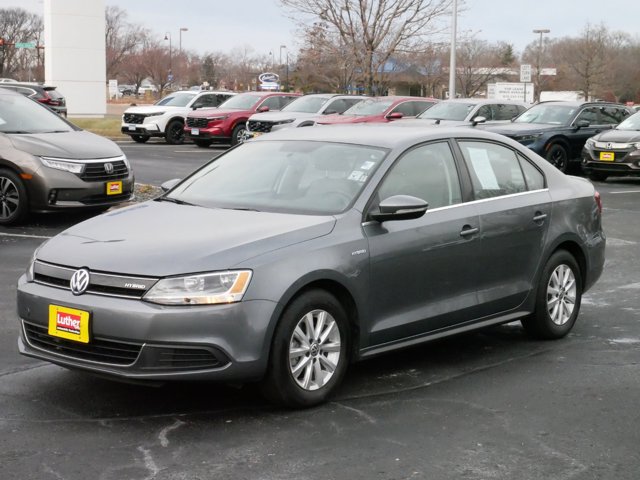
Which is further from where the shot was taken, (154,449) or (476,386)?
(476,386)

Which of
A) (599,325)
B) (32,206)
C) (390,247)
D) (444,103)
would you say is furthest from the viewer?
(444,103)

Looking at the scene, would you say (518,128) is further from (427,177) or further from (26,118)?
(427,177)

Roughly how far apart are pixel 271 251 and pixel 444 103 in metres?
17.7

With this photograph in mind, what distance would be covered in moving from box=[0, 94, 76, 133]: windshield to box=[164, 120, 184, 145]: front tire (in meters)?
15.7

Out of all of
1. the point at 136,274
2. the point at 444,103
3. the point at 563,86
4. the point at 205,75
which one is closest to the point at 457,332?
the point at 136,274

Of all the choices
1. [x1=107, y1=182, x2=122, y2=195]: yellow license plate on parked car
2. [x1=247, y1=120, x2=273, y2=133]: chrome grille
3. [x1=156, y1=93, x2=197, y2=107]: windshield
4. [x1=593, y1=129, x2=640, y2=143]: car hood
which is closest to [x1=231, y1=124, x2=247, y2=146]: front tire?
[x1=247, y1=120, x2=273, y2=133]: chrome grille

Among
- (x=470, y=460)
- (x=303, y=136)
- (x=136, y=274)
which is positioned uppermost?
(x=303, y=136)

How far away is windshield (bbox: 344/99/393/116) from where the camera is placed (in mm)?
23672

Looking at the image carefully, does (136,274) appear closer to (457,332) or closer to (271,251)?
(271,251)

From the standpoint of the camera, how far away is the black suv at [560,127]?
65.7ft

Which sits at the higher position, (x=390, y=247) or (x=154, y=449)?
(x=390, y=247)

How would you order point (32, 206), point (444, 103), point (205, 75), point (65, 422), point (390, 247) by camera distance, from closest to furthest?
point (65, 422)
point (390, 247)
point (32, 206)
point (444, 103)
point (205, 75)

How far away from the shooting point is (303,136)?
21.1 feet

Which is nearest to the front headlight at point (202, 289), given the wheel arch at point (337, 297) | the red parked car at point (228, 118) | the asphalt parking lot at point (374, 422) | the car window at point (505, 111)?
the wheel arch at point (337, 297)
